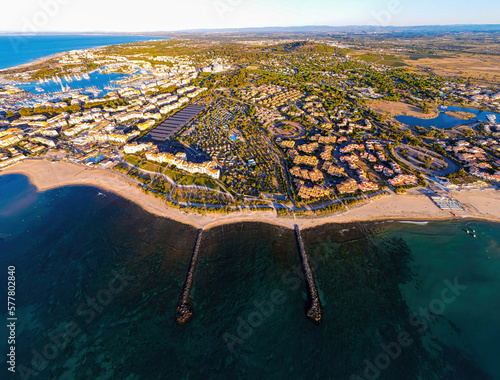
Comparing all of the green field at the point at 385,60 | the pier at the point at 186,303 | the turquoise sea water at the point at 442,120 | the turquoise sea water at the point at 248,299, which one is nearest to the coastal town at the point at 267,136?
the turquoise sea water at the point at 442,120

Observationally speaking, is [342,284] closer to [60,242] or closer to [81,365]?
[81,365]

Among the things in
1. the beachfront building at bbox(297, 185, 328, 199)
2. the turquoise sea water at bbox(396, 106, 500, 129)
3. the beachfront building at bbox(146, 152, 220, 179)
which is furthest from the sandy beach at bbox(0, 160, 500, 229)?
the turquoise sea water at bbox(396, 106, 500, 129)

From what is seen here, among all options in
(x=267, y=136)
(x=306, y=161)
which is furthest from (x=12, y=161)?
(x=306, y=161)

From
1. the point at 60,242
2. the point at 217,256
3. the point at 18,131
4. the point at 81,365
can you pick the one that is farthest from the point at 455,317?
the point at 18,131

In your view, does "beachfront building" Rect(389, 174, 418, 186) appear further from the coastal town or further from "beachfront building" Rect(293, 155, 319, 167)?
"beachfront building" Rect(293, 155, 319, 167)

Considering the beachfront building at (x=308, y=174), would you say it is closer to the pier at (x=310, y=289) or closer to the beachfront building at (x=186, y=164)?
the pier at (x=310, y=289)

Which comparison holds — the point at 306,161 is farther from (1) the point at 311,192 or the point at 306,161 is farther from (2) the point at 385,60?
(2) the point at 385,60
